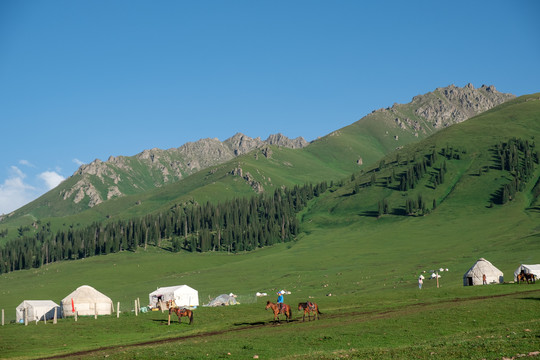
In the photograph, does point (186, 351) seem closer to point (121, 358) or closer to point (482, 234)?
point (121, 358)

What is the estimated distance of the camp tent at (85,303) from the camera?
8469 cm

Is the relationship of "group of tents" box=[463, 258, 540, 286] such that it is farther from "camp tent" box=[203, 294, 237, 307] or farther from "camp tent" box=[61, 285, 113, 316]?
"camp tent" box=[61, 285, 113, 316]

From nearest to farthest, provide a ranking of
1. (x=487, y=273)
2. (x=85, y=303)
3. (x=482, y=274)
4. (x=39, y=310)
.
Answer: (x=85, y=303)
(x=39, y=310)
(x=482, y=274)
(x=487, y=273)

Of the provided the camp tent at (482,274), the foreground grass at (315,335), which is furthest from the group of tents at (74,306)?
the camp tent at (482,274)

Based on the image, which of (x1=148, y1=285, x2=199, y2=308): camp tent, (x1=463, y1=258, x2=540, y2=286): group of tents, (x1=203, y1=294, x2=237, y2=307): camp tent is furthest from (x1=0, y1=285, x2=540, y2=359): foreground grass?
(x1=463, y1=258, x2=540, y2=286): group of tents

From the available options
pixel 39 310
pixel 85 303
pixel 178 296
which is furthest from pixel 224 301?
pixel 39 310

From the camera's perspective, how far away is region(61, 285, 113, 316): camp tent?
84688 millimetres

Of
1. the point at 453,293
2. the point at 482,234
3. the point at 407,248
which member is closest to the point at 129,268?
the point at 407,248

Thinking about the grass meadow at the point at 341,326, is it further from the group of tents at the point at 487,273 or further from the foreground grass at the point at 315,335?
the group of tents at the point at 487,273

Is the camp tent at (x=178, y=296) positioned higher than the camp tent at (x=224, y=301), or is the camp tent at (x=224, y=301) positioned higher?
the camp tent at (x=178, y=296)

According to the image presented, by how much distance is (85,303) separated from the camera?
280 feet

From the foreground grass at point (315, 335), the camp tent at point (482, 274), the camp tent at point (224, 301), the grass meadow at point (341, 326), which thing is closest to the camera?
the foreground grass at point (315, 335)

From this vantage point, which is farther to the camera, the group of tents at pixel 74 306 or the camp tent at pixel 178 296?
the camp tent at pixel 178 296

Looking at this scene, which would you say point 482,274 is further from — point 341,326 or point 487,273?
point 341,326
